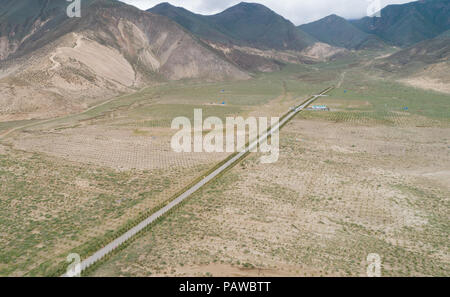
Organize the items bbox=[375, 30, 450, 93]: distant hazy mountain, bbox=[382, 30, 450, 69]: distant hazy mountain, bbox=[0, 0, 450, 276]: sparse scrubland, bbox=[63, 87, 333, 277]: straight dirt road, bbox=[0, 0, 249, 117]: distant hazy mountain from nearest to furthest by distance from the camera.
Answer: bbox=[63, 87, 333, 277]: straight dirt road < bbox=[0, 0, 450, 276]: sparse scrubland < bbox=[0, 0, 249, 117]: distant hazy mountain < bbox=[375, 30, 450, 93]: distant hazy mountain < bbox=[382, 30, 450, 69]: distant hazy mountain

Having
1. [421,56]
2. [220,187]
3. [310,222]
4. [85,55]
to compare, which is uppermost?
[421,56]

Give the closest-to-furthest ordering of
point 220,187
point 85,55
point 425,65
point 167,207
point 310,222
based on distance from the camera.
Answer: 1. point 310,222
2. point 167,207
3. point 220,187
4. point 85,55
5. point 425,65

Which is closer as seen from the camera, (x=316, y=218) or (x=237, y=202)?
(x=316, y=218)

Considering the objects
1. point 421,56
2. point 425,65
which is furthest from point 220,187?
point 421,56

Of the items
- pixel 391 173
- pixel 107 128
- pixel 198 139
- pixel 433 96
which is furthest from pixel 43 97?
pixel 433 96

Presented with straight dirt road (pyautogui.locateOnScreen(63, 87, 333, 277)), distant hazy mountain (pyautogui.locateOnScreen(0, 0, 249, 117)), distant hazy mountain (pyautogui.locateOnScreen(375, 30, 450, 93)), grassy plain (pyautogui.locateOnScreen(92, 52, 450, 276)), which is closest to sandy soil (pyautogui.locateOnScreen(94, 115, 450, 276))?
grassy plain (pyautogui.locateOnScreen(92, 52, 450, 276))

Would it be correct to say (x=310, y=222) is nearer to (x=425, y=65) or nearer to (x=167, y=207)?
(x=167, y=207)

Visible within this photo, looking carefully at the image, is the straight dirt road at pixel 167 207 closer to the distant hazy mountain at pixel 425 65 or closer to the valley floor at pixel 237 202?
the valley floor at pixel 237 202

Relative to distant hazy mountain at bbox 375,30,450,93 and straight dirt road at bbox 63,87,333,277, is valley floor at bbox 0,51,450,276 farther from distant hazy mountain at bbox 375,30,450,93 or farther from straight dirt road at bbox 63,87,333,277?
distant hazy mountain at bbox 375,30,450,93

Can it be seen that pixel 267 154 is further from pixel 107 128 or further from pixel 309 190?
pixel 107 128
